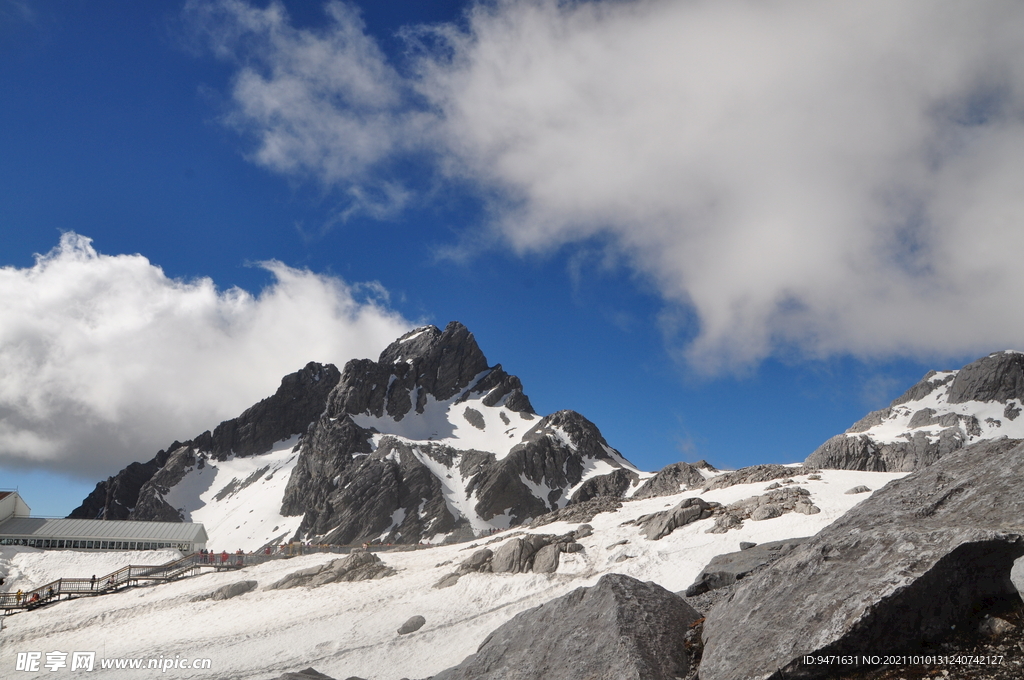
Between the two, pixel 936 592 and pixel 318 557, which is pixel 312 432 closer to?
pixel 318 557

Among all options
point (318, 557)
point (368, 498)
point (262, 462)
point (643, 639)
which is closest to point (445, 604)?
point (318, 557)

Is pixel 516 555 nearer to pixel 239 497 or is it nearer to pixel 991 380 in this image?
pixel 239 497

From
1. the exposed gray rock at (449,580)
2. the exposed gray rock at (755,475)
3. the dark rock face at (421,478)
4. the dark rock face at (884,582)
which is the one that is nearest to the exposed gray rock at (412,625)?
the exposed gray rock at (449,580)

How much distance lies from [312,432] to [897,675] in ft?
536

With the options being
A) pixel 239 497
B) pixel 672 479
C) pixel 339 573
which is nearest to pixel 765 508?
pixel 339 573

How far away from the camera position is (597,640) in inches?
398

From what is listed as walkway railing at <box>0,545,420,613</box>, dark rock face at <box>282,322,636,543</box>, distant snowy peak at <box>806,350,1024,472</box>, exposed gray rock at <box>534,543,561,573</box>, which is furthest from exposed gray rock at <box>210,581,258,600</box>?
distant snowy peak at <box>806,350,1024,472</box>

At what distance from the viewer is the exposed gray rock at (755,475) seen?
61062 mm

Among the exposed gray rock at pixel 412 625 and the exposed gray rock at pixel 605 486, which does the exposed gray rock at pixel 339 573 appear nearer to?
the exposed gray rock at pixel 412 625

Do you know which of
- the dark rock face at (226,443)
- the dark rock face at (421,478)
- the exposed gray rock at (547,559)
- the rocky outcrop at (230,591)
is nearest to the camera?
the exposed gray rock at (547,559)

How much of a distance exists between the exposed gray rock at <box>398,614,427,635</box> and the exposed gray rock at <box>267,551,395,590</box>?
12022mm

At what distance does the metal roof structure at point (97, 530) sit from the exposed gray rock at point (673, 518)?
194 feet

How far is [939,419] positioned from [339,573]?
17365 centimetres

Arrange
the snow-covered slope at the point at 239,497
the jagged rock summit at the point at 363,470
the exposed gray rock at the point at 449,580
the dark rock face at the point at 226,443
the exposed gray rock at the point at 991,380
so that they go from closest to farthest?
the exposed gray rock at the point at 449,580
the snow-covered slope at the point at 239,497
the jagged rock summit at the point at 363,470
the dark rock face at the point at 226,443
the exposed gray rock at the point at 991,380
